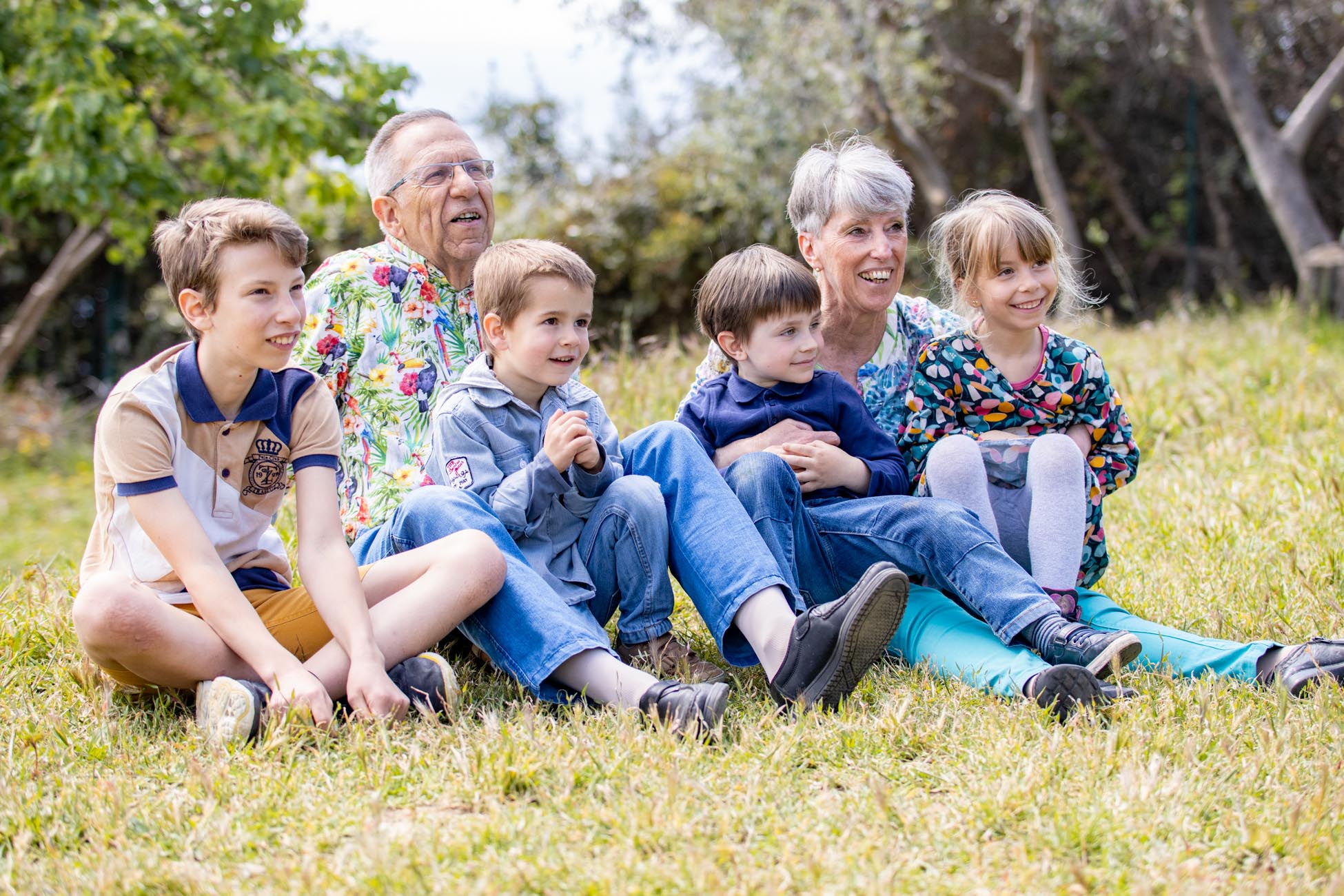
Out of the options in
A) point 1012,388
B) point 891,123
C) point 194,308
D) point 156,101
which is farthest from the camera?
point 891,123

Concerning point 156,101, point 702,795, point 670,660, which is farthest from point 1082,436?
point 156,101

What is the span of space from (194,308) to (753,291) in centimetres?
136

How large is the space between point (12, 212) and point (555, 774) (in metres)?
6.60

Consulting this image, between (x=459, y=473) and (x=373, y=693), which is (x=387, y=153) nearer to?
(x=459, y=473)

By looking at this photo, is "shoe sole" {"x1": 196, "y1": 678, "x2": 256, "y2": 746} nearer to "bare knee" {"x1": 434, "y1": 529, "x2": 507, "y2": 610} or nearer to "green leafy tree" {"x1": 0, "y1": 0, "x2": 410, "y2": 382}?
"bare knee" {"x1": 434, "y1": 529, "x2": 507, "y2": 610}

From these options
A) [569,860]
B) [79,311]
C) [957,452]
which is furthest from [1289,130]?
[79,311]

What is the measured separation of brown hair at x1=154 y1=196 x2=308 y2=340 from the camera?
102 inches

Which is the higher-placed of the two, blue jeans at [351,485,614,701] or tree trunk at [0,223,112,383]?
tree trunk at [0,223,112,383]

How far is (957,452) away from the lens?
3.07 meters

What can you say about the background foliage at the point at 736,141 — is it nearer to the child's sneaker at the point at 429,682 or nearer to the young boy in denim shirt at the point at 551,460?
the young boy in denim shirt at the point at 551,460

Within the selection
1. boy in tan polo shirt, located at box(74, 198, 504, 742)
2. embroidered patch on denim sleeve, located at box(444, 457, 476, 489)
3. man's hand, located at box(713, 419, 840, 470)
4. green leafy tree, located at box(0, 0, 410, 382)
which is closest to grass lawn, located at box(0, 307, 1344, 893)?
boy in tan polo shirt, located at box(74, 198, 504, 742)

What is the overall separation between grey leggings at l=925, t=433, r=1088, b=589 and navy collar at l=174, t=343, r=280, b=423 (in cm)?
164

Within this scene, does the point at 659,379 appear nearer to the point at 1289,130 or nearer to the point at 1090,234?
the point at 1289,130

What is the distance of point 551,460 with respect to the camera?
9.16 ft
